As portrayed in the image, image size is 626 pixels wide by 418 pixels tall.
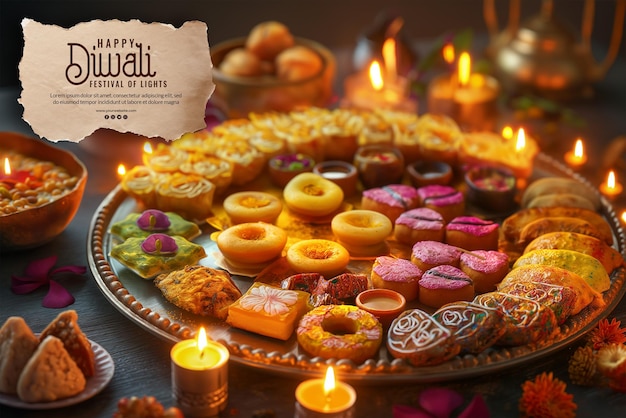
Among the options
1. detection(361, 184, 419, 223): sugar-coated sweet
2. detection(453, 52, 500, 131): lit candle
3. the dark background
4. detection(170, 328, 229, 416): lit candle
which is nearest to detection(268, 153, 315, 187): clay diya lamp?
detection(361, 184, 419, 223): sugar-coated sweet

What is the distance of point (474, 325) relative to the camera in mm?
2488

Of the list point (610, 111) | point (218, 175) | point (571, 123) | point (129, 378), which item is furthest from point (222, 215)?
point (610, 111)

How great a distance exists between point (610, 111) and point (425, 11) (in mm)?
2423

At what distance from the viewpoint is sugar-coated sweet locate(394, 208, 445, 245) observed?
3.07 meters

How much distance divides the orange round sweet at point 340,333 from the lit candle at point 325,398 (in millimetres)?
122

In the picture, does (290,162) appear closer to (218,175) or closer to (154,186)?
(218,175)

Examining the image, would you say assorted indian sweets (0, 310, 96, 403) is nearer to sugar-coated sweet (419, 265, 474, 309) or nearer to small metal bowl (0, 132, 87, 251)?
small metal bowl (0, 132, 87, 251)

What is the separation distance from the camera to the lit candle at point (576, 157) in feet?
12.6

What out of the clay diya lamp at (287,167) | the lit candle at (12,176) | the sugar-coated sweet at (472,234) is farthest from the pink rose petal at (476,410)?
the lit candle at (12,176)

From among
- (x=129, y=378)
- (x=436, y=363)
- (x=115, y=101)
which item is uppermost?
(x=115, y=101)

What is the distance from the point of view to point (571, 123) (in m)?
4.41

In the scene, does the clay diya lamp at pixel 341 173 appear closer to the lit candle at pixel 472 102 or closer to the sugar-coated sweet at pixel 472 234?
the sugar-coated sweet at pixel 472 234

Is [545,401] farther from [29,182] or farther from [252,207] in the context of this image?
[29,182]

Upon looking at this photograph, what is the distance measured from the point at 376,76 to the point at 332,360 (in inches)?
82.7
